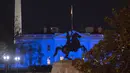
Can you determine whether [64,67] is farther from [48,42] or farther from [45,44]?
[48,42]

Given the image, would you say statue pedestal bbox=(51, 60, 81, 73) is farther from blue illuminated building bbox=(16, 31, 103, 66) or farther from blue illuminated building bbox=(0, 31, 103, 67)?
blue illuminated building bbox=(16, 31, 103, 66)

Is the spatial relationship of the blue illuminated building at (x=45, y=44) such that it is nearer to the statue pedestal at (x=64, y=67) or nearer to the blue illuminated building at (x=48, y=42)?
the blue illuminated building at (x=48, y=42)

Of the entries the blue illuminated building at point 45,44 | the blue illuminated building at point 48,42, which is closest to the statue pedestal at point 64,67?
the blue illuminated building at point 45,44

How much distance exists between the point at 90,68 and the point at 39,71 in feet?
79.1

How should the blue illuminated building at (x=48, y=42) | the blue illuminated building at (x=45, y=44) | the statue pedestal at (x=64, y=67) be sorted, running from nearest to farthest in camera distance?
the statue pedestal at (x=64, y=67) → the blue illuminated building at (x=45, y=44) → the blue illuminated building at (x=48, y=42)

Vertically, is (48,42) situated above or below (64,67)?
below

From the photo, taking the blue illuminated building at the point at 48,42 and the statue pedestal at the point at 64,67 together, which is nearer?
the statue pedestal at the point at 64,67

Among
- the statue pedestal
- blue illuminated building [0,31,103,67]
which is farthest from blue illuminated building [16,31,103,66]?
the statue pedestal

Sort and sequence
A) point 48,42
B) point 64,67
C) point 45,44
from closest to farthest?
point 64,67, point 45,44, point 48,42

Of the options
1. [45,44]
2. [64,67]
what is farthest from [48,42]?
[64,67]

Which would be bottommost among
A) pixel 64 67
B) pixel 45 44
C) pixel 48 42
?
pixel 45 44

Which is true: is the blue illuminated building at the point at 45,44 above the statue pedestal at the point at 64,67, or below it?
A: below

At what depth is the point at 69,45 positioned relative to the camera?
25.2m

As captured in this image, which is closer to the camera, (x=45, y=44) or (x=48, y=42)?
(x=45, y=44)
